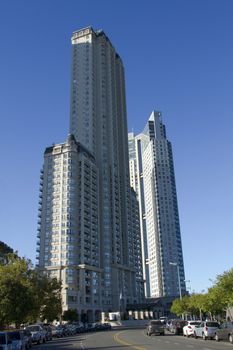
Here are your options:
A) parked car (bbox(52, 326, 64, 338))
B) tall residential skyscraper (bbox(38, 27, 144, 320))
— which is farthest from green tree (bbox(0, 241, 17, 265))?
tall residential skyscraper (bbox(38, 27, 144, 320))

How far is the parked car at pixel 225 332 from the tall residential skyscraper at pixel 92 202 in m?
98.4

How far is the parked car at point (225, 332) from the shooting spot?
37.5m

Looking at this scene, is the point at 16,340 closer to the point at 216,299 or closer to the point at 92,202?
the point at 216,299

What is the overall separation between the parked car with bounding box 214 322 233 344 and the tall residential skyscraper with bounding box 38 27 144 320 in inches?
3872

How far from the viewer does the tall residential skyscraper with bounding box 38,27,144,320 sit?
14600 centimetres

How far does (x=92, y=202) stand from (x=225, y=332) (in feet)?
413

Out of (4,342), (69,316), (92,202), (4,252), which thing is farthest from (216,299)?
(92,202)

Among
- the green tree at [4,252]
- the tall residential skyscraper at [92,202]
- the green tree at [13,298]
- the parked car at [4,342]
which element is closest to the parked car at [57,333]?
the green tree at [13,298]

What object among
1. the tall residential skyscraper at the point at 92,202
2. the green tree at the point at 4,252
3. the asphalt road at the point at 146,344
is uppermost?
the tall residential skyscraper at the point at 92,202

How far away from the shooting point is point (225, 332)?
38.8 metres

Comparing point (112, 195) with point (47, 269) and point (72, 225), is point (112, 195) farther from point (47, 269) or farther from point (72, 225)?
point (47, 269)

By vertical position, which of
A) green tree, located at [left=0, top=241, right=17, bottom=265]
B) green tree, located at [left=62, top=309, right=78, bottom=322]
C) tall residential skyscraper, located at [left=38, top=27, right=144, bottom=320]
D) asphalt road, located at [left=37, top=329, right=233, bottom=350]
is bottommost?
asphalt road, located at [left=37, top=329, right=233, bottom=350]

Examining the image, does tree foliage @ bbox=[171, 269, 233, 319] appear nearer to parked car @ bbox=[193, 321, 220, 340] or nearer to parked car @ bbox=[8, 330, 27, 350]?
parked car @ bbox=[193, 321, 220, 340]

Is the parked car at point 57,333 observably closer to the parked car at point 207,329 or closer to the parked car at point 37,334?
the parked car at point 37,334
